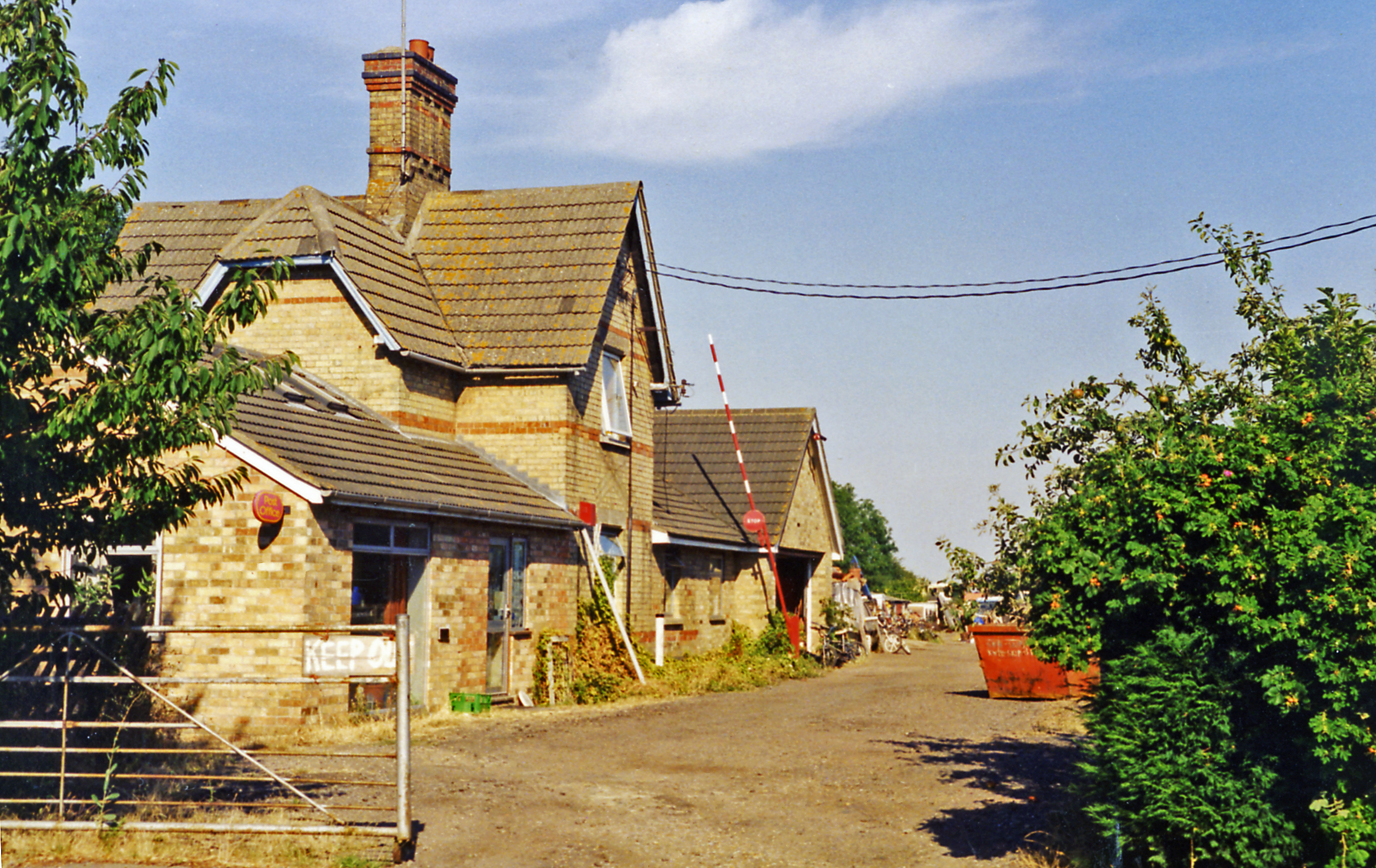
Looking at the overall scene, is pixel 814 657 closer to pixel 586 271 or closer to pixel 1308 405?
pixel 586 271

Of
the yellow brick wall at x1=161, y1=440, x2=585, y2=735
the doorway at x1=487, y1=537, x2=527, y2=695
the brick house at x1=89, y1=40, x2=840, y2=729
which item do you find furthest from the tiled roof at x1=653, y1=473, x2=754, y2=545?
the yellow brick wall at x1=161, y1=440, x2=585, y2=735

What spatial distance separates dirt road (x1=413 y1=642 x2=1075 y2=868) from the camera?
929 centimetres

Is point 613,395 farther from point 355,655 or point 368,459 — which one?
point 355,655

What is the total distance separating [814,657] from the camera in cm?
3186

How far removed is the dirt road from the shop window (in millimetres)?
1927

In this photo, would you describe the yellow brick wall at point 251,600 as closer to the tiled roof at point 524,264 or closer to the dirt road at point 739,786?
the dirt road at point 739,786

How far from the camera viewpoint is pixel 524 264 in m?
22.6

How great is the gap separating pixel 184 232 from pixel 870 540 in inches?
2825

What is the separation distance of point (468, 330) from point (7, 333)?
1314 cm

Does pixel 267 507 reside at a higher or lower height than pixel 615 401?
lower

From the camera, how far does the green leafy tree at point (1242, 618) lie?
6688 millimetres

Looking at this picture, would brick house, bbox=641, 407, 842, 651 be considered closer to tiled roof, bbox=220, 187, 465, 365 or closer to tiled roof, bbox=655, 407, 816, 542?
tiled roof, bbox=655, 407, 816, 542

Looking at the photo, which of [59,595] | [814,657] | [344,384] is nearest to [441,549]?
[344,384]

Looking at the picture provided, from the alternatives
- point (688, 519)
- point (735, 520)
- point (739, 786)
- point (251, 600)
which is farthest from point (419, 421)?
point (735, 520)
